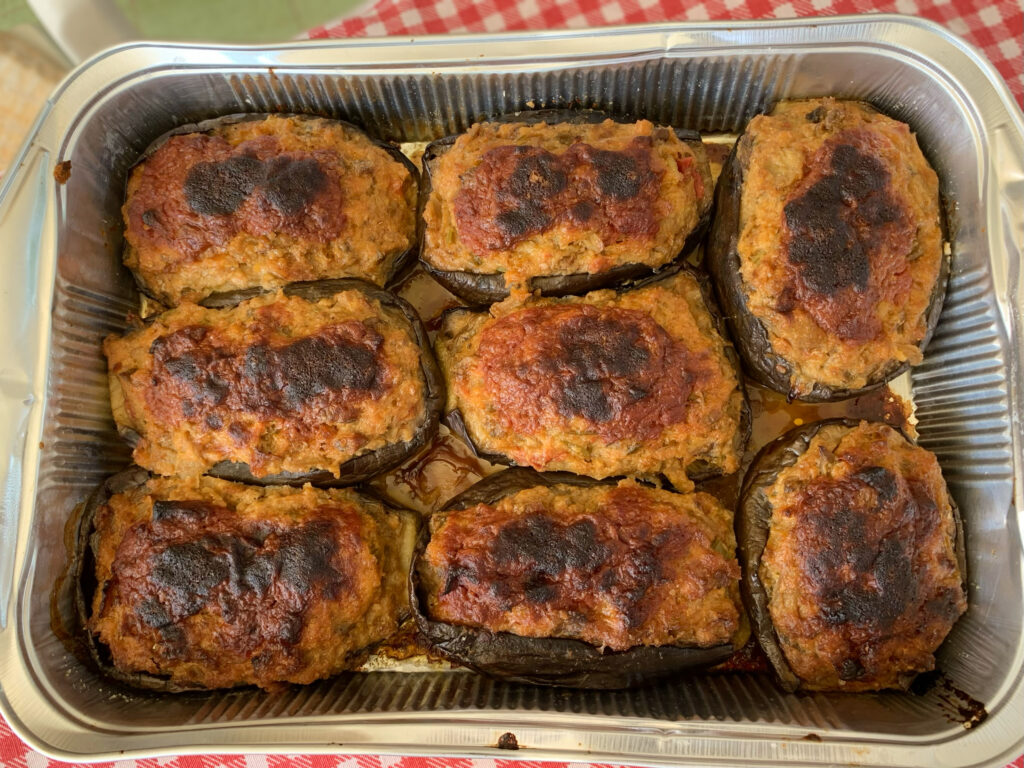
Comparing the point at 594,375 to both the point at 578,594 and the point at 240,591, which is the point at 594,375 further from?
the point at 240,591

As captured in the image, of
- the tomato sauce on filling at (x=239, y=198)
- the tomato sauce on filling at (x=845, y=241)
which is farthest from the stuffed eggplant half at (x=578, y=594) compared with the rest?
the tomato sauce on filling at (x=239, y=198)

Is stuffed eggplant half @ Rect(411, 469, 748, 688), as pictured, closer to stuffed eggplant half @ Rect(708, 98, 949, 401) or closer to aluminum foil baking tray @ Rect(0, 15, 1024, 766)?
aluminum foil baking tray @ Rect(0, 15, 1024, 766)

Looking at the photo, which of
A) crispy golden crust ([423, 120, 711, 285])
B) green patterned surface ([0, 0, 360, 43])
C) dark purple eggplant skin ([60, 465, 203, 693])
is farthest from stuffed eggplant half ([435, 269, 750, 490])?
green patterned surface ([0, 0, 360, 43])

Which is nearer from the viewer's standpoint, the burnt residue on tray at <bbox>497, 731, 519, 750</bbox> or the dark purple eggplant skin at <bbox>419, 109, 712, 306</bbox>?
the burnt residue on tray at <bbox>497, 731, 519, 750</bbox>

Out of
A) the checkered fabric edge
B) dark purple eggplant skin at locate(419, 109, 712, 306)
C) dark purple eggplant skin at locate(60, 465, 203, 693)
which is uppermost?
the checkered fabric edge

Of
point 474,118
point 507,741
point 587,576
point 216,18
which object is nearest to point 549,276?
point 474,118

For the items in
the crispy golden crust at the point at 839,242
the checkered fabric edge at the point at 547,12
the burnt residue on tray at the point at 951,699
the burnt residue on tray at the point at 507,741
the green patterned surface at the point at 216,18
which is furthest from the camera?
the green patterned surface at the point at 216,18

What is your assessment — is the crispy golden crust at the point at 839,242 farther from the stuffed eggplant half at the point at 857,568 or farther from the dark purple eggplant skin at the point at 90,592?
the dark purple eggplant skin at the point at 90,592

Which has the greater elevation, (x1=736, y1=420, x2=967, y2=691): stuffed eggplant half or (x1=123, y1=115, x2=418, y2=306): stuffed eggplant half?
(x1=123, y1=115, x2=418, y2=306): stuffed eggplant half
